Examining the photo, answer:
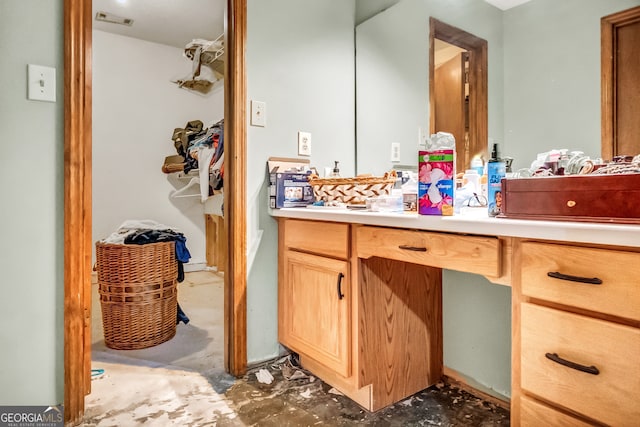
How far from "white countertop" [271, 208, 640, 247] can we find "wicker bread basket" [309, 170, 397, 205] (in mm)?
304

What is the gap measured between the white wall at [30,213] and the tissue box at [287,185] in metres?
0.83

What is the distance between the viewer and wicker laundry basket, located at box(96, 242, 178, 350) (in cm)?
200

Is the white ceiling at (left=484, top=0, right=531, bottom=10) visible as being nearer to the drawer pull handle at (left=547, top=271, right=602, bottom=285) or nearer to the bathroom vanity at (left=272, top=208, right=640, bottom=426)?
the bathroom vanity at (left=272, top=208, right=640, bottom=426)

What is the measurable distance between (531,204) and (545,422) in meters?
0.50

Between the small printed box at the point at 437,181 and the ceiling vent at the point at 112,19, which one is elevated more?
the ceiling vent at the point at 112,19

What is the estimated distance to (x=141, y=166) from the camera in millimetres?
3709

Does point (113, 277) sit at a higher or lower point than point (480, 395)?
higher

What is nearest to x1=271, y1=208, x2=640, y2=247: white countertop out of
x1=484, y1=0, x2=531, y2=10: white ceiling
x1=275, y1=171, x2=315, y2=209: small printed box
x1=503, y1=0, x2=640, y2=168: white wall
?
x1=503, y1=0, x2=640, y2=168: white wall

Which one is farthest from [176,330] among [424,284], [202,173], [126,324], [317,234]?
[424,284]

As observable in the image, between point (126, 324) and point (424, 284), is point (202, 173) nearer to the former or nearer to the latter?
point (126, 324)

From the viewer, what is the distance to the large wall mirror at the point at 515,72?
1194 mm

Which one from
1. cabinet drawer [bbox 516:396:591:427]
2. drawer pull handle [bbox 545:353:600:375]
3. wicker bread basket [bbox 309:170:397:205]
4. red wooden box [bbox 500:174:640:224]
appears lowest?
cabinet drawer [bbox 516:396:591:427]

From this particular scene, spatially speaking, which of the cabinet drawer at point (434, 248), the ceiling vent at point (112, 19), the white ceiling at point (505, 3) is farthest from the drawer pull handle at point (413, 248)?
the ceiling vent at point (112, 19)

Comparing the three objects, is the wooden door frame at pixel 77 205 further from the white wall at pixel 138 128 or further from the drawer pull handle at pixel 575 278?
the white wall at pixel 138 128
